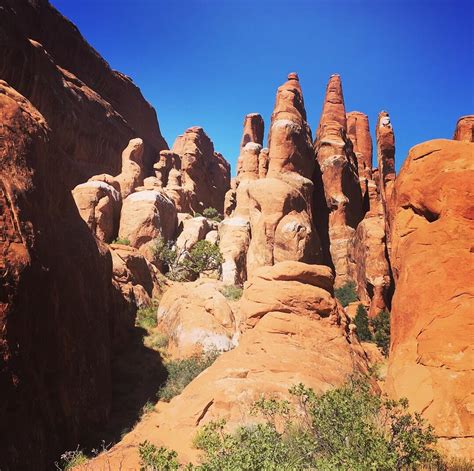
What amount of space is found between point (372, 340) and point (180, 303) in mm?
15085

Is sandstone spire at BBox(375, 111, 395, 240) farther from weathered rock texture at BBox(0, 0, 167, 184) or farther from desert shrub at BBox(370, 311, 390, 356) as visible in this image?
weathered rock texture at BBox(0, 0, 167, 184)

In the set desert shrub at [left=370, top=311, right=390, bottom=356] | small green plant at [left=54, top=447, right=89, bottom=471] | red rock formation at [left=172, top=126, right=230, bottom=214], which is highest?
red rock formation at [left=172, top=126, right=230, bottom=214]

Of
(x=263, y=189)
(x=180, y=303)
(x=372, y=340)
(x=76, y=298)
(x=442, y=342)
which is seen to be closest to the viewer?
(x=442, y=342)

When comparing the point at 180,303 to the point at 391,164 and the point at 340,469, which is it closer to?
the point at 340,469

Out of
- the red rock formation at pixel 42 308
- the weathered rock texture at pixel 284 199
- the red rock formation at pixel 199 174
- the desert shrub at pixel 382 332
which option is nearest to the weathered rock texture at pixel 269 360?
the red rock formation at pixel 42 308

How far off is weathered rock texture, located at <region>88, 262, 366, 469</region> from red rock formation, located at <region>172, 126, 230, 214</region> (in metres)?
34.8

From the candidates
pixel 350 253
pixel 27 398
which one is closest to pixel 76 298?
pixel 27 398

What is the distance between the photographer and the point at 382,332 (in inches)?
915

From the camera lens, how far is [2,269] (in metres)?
7.83

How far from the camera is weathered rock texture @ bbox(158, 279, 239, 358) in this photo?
59.4ft

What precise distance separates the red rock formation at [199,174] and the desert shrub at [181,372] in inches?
1266

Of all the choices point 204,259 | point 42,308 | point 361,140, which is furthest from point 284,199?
point 361,140

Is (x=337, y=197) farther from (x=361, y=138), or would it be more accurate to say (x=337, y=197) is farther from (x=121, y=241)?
(x=121, y=241)

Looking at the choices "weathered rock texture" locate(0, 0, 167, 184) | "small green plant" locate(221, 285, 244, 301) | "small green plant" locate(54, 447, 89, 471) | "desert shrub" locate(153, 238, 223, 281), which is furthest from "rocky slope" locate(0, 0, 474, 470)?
"weathered rock texture" locate(0, 0, 167, 184)
